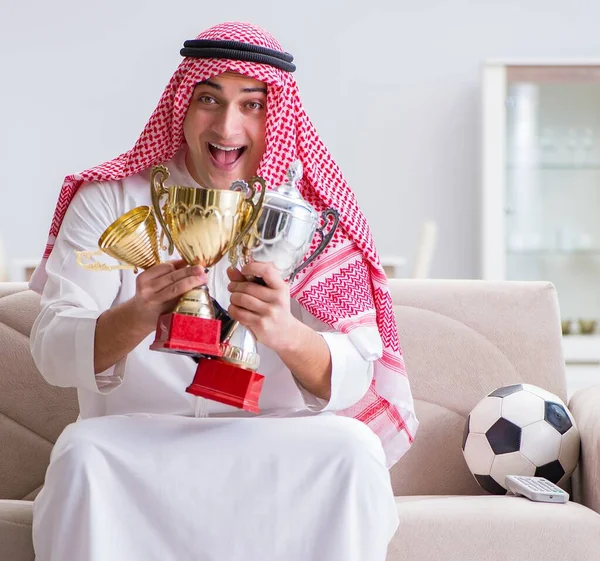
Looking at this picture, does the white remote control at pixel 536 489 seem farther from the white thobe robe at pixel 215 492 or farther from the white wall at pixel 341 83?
the white wall at pixel 341 83

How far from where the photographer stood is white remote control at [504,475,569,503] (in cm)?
193

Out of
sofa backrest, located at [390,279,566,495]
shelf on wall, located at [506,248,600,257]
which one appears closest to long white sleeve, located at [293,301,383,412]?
sofa backrest, located at [390,279,566,495]

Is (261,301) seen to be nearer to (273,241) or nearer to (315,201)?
(273,241)

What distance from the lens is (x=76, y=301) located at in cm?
172

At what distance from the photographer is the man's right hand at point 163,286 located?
4.68ft

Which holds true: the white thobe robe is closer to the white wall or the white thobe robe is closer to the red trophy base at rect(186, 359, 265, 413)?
the red trophy base at rect(186, 359, 265, 413)

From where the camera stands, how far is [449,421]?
226cm

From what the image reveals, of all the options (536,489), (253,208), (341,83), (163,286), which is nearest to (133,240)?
(163,286)

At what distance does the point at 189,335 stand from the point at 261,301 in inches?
5.1

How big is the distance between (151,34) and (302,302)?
422 cm

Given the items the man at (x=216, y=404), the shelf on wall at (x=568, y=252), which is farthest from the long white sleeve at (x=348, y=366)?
the shelf on wall at (x=568, y=252)

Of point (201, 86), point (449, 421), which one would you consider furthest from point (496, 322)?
point (201, 86)

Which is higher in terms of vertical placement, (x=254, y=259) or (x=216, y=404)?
(x=254, y=259)

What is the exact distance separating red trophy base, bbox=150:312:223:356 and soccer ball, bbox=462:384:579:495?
87 centimetres
